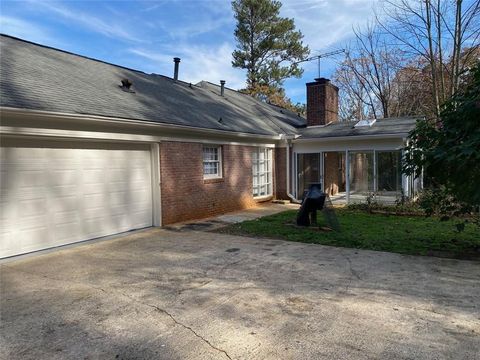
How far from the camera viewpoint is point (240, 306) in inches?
175

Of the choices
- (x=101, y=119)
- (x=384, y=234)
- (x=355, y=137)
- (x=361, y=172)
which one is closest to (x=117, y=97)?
(x=101, y=119)

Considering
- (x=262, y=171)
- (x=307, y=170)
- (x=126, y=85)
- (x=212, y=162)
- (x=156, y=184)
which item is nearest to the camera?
(x=156, y=184)

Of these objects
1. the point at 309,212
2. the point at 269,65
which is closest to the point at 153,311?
the point at 309,212

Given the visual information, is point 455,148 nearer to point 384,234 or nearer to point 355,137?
point 384,234

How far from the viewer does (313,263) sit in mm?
6293

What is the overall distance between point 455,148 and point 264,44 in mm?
28367

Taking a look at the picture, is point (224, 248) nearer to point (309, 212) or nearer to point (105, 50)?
point (309, 212)

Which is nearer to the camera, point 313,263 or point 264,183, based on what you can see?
point 313,263

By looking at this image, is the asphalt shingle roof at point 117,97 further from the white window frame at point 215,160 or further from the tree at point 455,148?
the tree at point 455,148

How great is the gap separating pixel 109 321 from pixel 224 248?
364cm

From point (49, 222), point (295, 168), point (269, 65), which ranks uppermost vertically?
point (269, 65)

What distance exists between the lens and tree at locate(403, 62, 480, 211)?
5.67 meters

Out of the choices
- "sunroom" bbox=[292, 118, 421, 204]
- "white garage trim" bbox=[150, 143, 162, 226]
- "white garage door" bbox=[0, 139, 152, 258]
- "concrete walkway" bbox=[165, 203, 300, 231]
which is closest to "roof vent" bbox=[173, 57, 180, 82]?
"sunroom" bbox=[292, 118, 421, 204]

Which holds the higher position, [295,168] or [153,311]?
[295,168]
